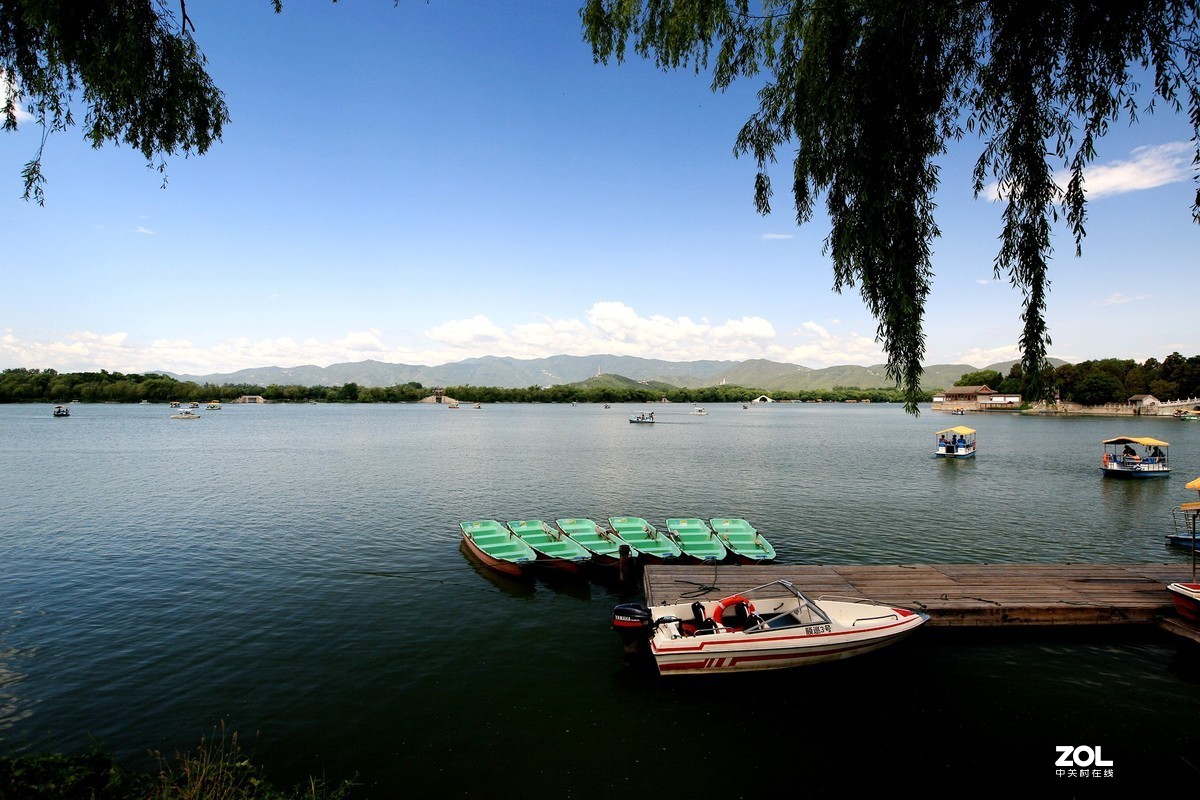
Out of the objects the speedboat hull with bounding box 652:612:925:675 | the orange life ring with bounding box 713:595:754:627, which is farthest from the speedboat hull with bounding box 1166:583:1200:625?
the orange life ring with bounding box 713:595:754:627

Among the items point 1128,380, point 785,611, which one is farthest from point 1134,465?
point 1128,380

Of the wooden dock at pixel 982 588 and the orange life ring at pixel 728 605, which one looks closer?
the orange life ring at pixel 728 605

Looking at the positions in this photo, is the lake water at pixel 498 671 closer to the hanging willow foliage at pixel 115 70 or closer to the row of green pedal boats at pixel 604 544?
the row of green pedal boats at pixel 604 544

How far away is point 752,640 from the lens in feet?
49.1

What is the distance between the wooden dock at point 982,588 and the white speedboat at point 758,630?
1.68 m

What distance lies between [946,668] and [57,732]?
22743 mm

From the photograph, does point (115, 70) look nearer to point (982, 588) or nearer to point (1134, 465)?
point (982, 588)

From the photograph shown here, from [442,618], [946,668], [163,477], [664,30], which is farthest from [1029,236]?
[163,477]

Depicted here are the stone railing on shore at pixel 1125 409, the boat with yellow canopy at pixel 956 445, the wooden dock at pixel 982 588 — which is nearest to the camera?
the wooden dock at pixel 982 588

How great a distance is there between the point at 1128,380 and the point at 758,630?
242 m

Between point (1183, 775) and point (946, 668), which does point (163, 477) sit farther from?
point (1183, 775)

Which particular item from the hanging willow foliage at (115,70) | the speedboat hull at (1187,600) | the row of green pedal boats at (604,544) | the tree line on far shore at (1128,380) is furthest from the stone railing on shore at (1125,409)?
the hanging willow foliage at (115,70)

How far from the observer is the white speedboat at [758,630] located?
49.4 feet

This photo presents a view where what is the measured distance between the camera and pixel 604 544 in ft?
85.6
